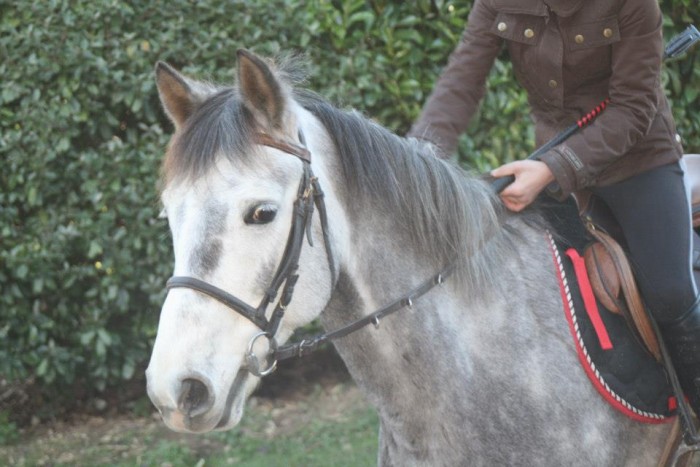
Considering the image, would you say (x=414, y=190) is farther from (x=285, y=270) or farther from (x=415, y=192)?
(x=285, y=270)

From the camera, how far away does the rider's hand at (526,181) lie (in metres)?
2.57

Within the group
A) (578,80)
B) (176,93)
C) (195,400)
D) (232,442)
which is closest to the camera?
(195,400)

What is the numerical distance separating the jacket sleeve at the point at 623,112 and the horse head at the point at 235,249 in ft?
2.66

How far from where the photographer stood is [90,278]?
543 cm

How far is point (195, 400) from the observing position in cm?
204

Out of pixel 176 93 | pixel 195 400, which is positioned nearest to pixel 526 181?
pixel 176 93

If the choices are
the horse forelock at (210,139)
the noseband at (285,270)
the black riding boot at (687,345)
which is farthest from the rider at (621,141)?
the horse forelock at (210,139)

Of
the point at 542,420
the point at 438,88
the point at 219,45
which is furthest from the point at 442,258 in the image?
the point at 219,45

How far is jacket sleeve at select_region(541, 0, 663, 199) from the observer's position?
99.7 inches

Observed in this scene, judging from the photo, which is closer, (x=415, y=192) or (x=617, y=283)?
(x=415, y=192)

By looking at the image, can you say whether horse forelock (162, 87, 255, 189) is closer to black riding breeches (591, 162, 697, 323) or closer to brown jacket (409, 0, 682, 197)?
brown jacket (409, 0, 682, 197)

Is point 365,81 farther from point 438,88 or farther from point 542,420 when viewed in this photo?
point 542,420

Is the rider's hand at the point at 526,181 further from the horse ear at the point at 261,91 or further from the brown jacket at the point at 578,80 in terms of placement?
the horse ear at the point at 261,91

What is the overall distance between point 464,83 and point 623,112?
65 centimetres
